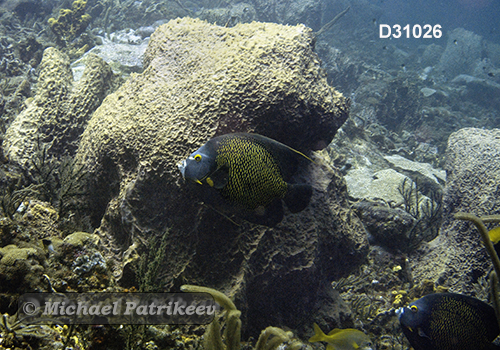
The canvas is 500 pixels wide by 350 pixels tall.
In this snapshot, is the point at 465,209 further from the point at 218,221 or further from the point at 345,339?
the point at 218,221

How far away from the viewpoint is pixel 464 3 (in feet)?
172

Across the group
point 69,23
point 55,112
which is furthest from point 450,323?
point 69,23

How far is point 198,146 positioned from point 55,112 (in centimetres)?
266

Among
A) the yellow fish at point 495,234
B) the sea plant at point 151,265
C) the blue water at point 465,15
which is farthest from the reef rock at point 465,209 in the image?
the blue water at point 465,15

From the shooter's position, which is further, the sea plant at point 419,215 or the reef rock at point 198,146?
the sea plant at point 419,215

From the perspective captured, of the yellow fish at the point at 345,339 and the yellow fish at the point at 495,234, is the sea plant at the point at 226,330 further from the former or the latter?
the yellow fish at the point at 495,234

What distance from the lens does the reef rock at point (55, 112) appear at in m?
3.28

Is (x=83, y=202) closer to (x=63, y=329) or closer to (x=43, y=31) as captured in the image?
(x=63, y=329)

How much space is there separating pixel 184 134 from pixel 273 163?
Result: 3.08ft

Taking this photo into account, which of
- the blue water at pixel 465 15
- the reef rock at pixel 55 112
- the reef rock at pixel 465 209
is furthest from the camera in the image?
the blue water at pixel 465 15

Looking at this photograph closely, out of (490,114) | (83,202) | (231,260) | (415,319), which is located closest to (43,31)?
(83,202)

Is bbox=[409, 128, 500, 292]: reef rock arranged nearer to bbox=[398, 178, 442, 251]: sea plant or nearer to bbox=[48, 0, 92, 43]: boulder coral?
bbox=[398, 178, 442, 251]: sea plant

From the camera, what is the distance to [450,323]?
1.91m

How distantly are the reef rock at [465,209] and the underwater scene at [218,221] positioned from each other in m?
0.02
